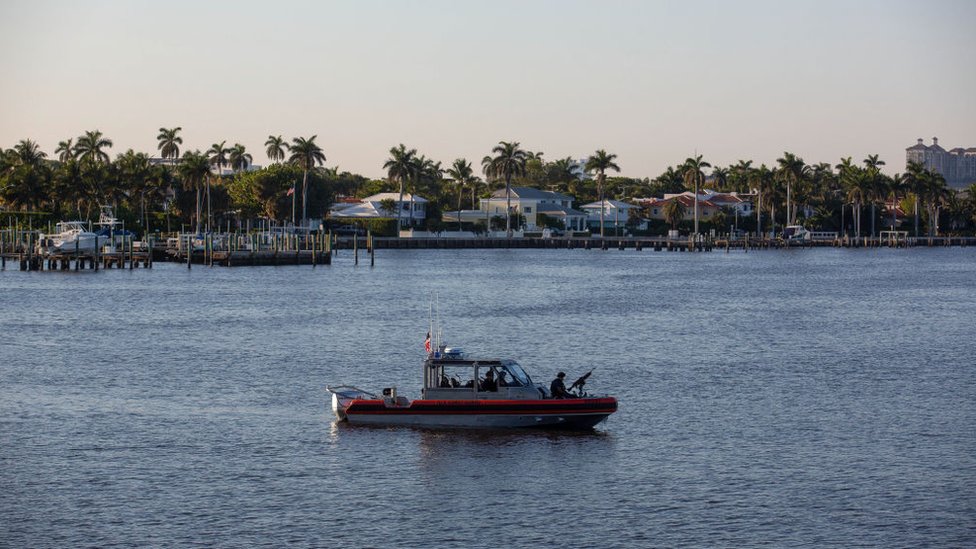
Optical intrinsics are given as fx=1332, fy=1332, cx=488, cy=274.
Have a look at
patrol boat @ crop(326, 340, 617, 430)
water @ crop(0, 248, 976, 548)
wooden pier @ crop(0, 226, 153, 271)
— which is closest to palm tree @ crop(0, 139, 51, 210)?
wooden pier @ crop(0, 226, 153, 271)

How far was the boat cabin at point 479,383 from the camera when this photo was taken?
45344mm

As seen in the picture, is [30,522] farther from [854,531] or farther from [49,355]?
[49,355]

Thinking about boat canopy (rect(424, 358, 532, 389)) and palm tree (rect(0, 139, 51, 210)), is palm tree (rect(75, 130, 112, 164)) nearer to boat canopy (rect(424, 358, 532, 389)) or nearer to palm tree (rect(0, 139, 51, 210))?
palm tree (rect(0, 139, 51, 210))

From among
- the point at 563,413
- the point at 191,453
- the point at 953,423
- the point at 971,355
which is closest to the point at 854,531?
the point at 563,413

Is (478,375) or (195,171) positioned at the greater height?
(195,171)

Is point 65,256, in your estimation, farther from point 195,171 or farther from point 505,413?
point 505,413

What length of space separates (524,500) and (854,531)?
351 inches

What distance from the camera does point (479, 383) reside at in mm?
45594

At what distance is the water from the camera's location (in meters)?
34.8

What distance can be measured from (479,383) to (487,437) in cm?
201

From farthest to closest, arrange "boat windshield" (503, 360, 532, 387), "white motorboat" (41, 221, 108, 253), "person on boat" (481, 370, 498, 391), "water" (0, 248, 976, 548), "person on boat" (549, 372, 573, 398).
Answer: "white motorboat" (41, 221, 108, 253), "person on boat" (549, 372, 573, 398), "boat windshield" (503, 360, 532, 387), "person on boat" (481, 370, 498, 391), "water" (0, 248, 976, 548)

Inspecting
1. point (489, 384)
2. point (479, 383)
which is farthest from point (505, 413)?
point (479, 383)

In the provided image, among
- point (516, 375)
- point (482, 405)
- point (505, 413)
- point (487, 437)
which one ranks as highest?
point (516, 375)

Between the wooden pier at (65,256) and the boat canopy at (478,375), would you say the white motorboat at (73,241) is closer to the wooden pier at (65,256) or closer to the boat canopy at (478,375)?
the wooden pier at (65,256)
